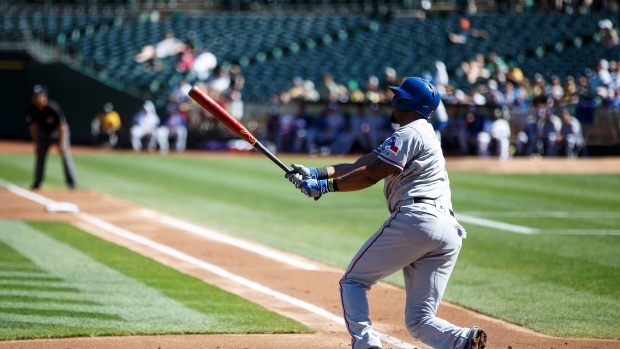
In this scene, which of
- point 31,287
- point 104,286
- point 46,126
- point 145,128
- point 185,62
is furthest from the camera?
point 185,62

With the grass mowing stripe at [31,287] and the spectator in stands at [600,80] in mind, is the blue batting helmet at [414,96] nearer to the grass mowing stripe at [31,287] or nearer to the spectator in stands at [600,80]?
the grass mowing stripe at [31,287]

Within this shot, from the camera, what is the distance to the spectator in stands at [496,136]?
23.3 m

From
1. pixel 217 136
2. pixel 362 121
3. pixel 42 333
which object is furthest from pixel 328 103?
pixel 42 333

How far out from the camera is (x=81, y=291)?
8.39 m

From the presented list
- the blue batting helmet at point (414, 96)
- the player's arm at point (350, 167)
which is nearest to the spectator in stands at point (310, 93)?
the player's arm at point (350, 167)

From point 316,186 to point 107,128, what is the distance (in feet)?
78.2

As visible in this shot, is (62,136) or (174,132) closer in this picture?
(62,136)

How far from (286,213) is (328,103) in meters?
12.4

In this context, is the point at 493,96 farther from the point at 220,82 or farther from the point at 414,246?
the point at 414,246

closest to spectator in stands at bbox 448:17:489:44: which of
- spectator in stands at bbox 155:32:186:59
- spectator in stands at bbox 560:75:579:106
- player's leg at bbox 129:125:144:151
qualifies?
spectator in stands at bbox 560:75:579:106

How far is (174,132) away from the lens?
2809cm

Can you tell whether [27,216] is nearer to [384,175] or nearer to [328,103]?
[384,175]

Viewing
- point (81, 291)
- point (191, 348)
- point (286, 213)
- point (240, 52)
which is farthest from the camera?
point (240, 52)

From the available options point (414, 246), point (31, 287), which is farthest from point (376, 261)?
point (31, 287)
